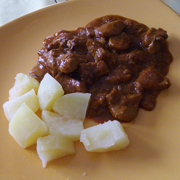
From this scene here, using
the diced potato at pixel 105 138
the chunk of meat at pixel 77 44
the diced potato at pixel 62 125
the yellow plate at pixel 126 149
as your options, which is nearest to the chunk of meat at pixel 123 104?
the yellow plate at pixel 126 149

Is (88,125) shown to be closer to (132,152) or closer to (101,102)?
(101,102)

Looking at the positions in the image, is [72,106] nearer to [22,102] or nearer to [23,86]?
[22,102]

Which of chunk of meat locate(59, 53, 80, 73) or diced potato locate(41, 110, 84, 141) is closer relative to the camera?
diced potato locate(41, 110, 84, 141)

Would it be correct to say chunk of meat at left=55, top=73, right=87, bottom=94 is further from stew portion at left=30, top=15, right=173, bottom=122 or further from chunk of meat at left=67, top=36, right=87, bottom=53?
chunk of meat at left=67, top=36, right=87, bottom=53

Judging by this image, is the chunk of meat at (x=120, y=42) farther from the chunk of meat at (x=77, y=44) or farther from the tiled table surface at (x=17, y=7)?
the tiled table surface at (x=17, y=7)

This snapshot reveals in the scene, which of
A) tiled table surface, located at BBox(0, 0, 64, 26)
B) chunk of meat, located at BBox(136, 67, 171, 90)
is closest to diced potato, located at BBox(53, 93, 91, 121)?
chunk of meat, located at BBox(136, 67, 171, 90)

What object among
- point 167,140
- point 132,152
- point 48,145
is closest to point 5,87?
point 48,145
